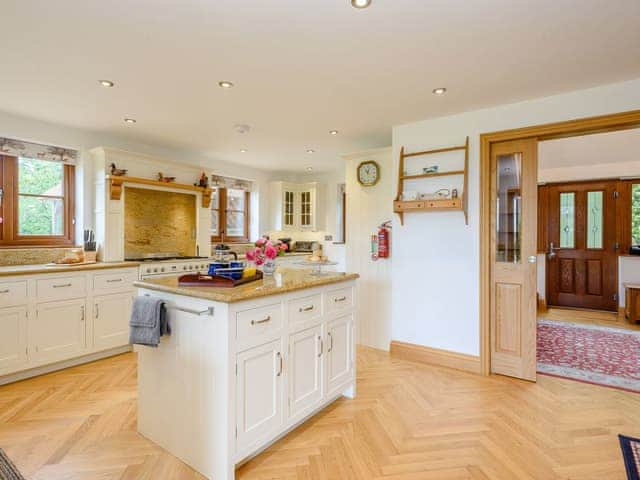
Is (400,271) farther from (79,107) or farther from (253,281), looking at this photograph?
(79,107)

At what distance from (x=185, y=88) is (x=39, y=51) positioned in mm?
907

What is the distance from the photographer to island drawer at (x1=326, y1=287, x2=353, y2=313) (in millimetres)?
2545

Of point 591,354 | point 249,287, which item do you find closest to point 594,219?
point 591,354

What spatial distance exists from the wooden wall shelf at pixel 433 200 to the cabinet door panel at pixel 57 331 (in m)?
3.30

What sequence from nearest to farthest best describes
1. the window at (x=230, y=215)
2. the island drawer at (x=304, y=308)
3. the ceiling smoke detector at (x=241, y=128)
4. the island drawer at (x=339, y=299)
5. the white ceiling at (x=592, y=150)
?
the island drawer at (x=304, y=308) < the island drawer at (x=339, y=299) < the ceiling smoke detector at (x=241, y=128) < the white ceiling at (x=592, y=150) < the window at (x=230, y=215)

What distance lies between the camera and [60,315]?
3334 millimetres

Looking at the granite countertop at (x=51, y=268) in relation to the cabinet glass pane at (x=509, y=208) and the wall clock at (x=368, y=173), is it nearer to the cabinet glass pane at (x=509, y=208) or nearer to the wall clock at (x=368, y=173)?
the wall clock at (x=368, y=173)

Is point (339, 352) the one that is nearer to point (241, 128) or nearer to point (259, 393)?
point (259, 393)

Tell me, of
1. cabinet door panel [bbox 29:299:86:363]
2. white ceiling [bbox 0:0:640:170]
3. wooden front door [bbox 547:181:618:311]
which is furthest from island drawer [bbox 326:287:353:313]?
wooden front door [bbox 547:181:618:311]

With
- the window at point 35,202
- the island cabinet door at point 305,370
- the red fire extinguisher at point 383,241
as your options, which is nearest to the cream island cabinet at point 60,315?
the window at point 35,202

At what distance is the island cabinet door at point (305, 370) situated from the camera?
222 cm

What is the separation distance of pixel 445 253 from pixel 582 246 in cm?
407

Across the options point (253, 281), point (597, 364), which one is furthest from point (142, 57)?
point (597, 364)

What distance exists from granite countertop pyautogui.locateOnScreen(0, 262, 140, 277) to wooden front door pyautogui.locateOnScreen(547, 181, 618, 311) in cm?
659
